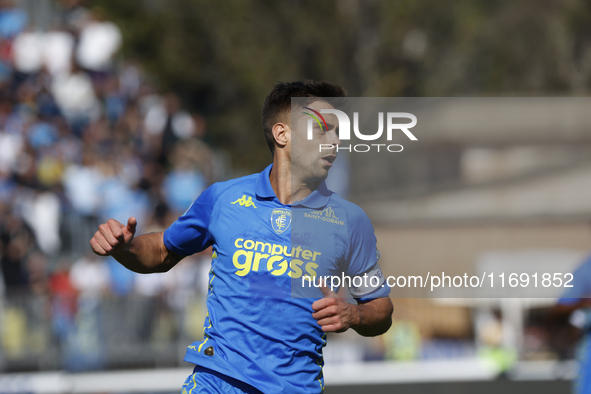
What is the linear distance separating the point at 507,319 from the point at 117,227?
647cm

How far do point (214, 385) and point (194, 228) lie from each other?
92 centimetres

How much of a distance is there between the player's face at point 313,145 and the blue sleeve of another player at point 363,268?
36 centimetres

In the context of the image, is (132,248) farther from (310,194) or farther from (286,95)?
(286,95)

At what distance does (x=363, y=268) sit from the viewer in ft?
13.4

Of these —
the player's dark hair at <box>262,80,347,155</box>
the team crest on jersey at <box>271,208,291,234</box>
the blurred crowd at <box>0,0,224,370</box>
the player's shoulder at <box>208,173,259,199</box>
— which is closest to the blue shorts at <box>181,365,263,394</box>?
the team crest on jersey at <box>271,208,291,234</box>

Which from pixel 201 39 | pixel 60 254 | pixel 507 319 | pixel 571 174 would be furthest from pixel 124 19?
pixel 571 174

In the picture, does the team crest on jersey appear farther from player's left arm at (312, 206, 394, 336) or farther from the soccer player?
player's left arm at (312, 206, 394, 336)

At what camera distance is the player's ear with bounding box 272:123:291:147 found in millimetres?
4230

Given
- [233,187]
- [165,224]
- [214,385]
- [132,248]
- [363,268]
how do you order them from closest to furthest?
[214,385]
[363,268]
[132,248]
[233,187]
[165,224]

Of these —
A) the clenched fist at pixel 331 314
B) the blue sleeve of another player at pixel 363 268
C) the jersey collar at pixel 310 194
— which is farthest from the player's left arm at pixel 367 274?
the clenched fist at pixel 331 314

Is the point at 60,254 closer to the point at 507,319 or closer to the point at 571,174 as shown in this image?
the point at 507,319

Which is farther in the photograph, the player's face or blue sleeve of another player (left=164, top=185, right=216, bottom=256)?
blue sleeve of another player (left=164, top=185, right=216, bottom=256)

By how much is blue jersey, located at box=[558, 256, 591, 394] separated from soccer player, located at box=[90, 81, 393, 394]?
2358 mm

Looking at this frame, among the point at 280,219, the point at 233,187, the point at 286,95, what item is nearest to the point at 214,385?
the point at 280,219
